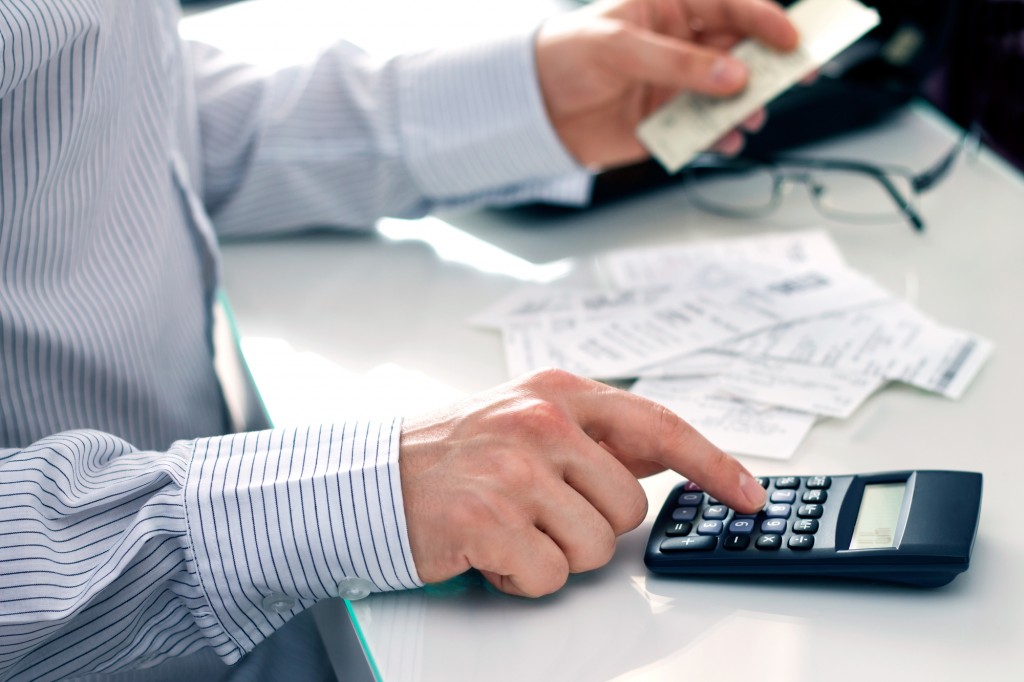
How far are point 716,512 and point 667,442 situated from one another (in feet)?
0.16

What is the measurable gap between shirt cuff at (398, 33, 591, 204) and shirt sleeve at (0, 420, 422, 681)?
43cm

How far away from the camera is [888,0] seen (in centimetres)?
105

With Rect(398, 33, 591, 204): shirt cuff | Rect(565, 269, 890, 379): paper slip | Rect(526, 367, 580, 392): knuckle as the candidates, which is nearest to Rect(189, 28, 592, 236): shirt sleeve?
Rect(398, 33, 591, 204): shirt cuff

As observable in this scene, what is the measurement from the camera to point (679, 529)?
545 millimetres

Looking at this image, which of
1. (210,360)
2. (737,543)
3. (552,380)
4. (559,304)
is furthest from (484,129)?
(737,543)

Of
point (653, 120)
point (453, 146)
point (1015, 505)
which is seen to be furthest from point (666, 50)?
point (1015, 505)

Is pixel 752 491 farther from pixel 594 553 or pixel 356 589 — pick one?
pixel 356 589

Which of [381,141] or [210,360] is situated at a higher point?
[381,141]

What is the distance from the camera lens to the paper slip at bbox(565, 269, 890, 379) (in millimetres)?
737

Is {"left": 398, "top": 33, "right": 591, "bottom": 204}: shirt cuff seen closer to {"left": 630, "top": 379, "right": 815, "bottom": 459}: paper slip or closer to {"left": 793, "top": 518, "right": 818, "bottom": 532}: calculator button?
{"left": 630, "top": 379, "right": 815, "bottom": 459}: paper slip

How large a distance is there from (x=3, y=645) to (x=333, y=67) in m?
0.64

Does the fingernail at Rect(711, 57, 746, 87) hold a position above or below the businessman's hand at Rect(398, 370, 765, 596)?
above

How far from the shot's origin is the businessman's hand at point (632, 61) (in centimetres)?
88

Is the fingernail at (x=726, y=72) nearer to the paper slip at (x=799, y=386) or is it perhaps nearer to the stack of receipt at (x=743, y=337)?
the stack of receipt at (x=743, y=337)
